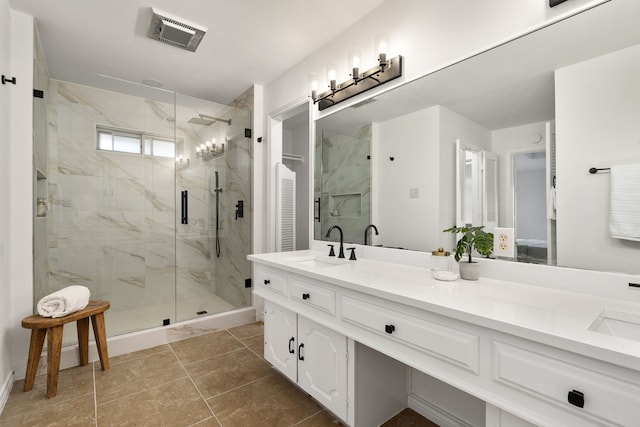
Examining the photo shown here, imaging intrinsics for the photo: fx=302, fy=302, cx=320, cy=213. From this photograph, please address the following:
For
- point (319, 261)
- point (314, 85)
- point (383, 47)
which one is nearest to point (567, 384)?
point (319, 261)

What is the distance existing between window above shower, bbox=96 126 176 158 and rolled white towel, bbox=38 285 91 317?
4.70ft

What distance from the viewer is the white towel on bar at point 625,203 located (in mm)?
1068

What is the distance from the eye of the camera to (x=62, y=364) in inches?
87.2

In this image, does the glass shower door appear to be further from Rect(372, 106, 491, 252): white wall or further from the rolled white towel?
Rect(372, 106, 491, 252): white wall

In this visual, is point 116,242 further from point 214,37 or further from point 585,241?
point 585,241

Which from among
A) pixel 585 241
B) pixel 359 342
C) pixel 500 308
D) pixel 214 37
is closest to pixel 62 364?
pixel 359 342

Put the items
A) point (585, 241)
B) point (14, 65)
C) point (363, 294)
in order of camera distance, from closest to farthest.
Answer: point (585, 241)
point (363, 294)
point (14, 65)

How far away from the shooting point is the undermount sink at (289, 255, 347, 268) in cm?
209

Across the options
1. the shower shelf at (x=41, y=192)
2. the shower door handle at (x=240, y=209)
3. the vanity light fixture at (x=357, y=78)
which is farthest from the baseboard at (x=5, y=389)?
the vanity light fixture at (x=357, y=78)

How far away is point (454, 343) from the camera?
1004 millimetres

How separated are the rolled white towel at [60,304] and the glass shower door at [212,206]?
1.07 metres

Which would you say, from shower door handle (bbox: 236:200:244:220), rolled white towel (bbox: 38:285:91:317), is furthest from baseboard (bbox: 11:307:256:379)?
shower door handle (bbox: 236:200:244:220)

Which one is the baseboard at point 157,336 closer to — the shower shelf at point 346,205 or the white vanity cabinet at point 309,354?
the white vanity cabinet at point 309,354

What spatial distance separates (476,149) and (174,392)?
2292 millimetres
